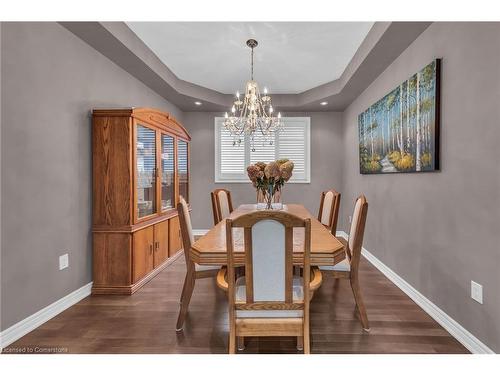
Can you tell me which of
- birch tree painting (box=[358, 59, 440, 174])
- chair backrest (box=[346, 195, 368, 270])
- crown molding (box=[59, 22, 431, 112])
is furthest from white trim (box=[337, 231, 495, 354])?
crown molding (box=[59, 22, 431, 112])

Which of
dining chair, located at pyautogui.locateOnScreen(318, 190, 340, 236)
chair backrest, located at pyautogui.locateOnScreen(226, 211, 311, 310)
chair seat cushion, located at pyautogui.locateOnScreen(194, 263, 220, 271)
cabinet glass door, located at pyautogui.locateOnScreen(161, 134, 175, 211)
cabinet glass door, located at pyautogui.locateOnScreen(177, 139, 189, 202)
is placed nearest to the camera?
chair backrest, located at pyautogui.locateOnScreen(226, 211, 311, 310)

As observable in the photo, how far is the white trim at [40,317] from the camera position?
1889 millimetres

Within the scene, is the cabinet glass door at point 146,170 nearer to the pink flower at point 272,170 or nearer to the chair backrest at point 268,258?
the pink flower at point 272,170

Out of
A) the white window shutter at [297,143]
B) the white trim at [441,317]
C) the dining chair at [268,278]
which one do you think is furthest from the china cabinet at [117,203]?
the white window shutter at [297,143]

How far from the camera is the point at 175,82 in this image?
13.6 ft

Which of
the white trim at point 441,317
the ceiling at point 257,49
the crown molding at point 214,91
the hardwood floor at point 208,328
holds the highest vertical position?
the ceiling at point 257,49

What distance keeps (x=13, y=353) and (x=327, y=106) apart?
511 centimetres

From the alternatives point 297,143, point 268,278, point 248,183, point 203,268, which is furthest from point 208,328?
point 297,143

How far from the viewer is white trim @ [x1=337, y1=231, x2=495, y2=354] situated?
1.79m

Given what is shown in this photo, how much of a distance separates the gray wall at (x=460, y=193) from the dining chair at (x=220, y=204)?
1.97 m

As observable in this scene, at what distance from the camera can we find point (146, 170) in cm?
318

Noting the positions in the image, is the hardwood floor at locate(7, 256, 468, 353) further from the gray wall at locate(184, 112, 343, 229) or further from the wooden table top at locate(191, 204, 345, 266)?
the gray wall at locate(184, 112, 343, 229)

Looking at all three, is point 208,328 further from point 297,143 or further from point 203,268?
point 297,143

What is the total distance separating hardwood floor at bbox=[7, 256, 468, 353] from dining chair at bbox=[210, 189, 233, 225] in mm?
810
